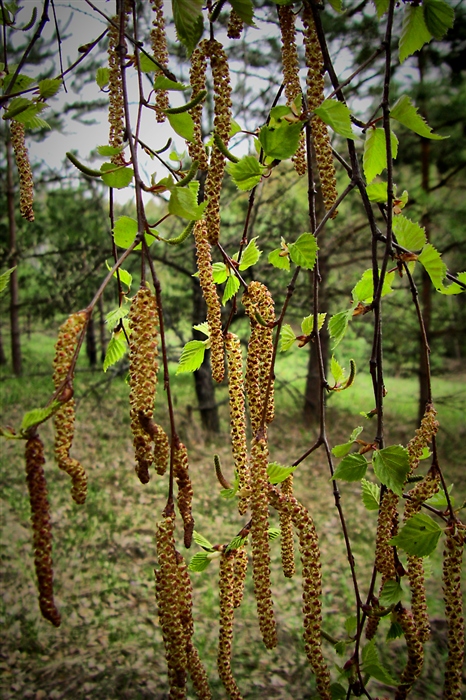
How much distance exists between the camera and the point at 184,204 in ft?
1.57

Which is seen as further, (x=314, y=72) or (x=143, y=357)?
(x=314, y=72)

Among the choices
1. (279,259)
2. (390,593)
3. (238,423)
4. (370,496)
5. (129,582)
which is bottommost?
(129,582)

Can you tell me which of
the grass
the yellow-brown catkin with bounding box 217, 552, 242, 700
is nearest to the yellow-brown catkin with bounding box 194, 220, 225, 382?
the yellow-brown catkin with bounding box 217, 552, 242, 700

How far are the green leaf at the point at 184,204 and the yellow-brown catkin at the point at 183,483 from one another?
0.71ft

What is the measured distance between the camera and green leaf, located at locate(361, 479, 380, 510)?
66cm

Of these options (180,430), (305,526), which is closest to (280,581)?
(180,430)

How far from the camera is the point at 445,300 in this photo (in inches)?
269

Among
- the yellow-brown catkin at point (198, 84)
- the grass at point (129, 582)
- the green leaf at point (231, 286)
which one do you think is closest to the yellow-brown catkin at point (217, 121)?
the yellow-brown catkin at point (198, 84)

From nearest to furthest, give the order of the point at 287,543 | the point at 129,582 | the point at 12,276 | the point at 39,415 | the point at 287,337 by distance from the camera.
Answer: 1. the point at 39,415
2. the point at 287,543
3. the point at 287,337
4. the point at 129,582
5. the point at 12,276

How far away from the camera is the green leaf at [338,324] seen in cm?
71

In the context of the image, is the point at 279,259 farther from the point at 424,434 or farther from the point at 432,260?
the point at 424,434

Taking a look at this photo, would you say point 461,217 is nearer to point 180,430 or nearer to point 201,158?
point 180,430

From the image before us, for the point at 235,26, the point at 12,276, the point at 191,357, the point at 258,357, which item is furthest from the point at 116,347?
the point at 12,276

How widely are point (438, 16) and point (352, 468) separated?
1.65ft
